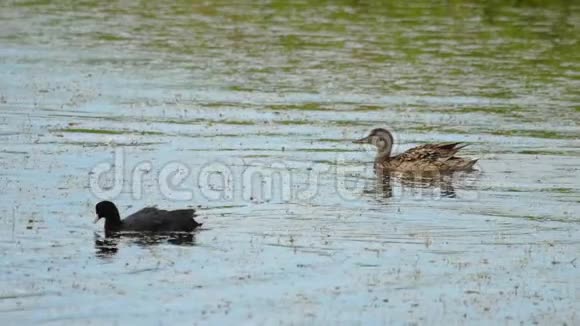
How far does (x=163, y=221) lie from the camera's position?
15.7m

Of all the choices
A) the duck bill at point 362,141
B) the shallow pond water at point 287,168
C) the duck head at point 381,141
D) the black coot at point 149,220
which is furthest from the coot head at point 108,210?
the duck bill at point 362,141

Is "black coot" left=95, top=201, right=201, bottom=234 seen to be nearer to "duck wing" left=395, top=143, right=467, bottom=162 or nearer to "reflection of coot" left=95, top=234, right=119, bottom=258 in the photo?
"reflection of coot" left=95, top=234, right=119, bottom=258

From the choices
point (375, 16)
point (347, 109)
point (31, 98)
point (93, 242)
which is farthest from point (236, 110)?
point (375, 16)

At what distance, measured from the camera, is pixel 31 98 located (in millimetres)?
25703

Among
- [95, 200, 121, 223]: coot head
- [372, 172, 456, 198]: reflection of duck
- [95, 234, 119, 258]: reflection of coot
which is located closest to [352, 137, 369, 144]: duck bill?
[372, 172, 456, 198]: reflection of duck

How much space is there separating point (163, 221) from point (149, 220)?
0.15 meters

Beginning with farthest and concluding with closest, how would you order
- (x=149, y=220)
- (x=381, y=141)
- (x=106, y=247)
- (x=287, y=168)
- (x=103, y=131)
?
1. (x=103, y=131)
2. (x=381, y=141)
3. (x=287, y=168)
4. (x=149, y=220)
5. (x=106, y=247)

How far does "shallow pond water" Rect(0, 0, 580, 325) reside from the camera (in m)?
13.3

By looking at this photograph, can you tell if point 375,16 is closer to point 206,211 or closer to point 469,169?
point 469,169

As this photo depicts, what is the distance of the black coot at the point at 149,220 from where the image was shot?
Answer: 15.7 meters

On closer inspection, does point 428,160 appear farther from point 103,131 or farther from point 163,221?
point 163,221

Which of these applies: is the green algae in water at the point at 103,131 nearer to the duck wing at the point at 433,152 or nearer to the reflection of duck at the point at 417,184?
the reflection of duck at the point at 417,184

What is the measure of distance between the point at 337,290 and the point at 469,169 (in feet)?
24.0

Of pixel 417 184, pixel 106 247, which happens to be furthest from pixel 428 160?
pixel 106 247
